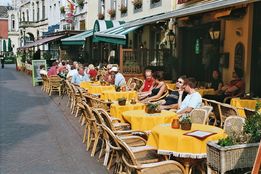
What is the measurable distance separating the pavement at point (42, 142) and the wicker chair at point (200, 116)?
1772 millimetres

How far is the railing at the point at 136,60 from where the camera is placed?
1652 cm

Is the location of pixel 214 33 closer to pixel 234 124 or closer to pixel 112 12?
pixel 234 124

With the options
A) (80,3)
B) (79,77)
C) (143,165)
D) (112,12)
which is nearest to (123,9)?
(112,12)

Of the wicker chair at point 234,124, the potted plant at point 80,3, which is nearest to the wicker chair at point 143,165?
the wicker chair at point 234,124

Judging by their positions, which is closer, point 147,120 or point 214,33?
point 147,120

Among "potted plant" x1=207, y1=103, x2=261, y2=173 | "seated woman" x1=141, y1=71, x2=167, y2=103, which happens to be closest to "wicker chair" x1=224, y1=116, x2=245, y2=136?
"potted plant" x1=207, y1=103, x2=261, y2=173

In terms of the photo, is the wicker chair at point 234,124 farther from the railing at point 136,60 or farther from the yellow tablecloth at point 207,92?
the railing at point 136,60

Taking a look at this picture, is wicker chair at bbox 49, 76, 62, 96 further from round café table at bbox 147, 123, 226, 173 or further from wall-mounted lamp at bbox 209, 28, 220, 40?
round café table at bbox 147, 123, 226, 173

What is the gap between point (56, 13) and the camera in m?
43.9

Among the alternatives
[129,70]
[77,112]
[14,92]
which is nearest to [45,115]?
[77,112]

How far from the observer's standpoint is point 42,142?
8.59 meters

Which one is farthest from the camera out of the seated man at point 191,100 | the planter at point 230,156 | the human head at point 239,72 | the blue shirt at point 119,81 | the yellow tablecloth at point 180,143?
the blue shirt at point 119,81

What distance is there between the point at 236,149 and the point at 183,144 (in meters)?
1.03

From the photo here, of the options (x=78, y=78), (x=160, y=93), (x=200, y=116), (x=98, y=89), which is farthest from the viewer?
(x=78, y=78)
